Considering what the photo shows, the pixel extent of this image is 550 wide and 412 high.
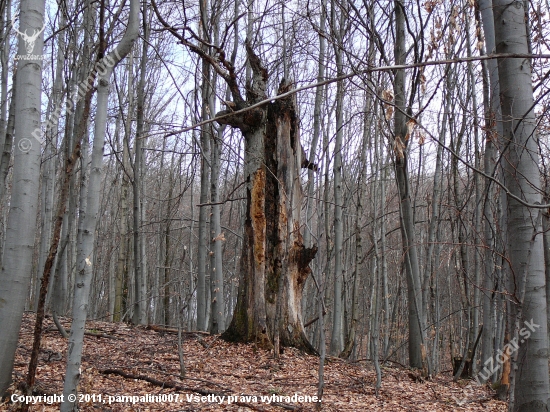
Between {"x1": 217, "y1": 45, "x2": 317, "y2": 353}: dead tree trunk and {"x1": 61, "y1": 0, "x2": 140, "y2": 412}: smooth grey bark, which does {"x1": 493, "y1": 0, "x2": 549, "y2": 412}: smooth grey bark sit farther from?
{"x1": 217, "y1": 45, "x2": 317, "y2": 353}: dead tree trunk

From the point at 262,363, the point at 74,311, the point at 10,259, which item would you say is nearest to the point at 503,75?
the point at 74,311

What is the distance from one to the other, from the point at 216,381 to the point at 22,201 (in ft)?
8.59

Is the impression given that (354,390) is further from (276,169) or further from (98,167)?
(98,167)

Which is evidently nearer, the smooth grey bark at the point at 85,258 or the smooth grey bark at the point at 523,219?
the smooth grey bark at the point at 523,219

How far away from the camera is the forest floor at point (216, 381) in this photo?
3932 millimetres

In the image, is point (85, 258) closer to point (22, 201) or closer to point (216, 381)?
point (22, 201)

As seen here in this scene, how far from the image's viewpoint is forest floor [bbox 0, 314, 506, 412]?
393 cm

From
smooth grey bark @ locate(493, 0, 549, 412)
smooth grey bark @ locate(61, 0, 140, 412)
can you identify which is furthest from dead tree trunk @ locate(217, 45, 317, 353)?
A: smooth grey bark @ locate(493, 0, 549, 412)

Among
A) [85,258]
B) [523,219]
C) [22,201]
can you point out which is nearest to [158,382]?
[85,258]

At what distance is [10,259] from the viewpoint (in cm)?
339

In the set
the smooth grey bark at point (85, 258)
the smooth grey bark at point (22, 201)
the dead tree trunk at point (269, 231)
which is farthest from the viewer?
the dead tree trunk at point (269, 231)

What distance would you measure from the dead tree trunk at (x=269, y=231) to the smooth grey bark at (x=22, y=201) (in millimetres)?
2832

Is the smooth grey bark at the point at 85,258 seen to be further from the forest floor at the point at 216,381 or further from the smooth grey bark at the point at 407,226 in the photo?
the smooth grey bark at the point at 407,226

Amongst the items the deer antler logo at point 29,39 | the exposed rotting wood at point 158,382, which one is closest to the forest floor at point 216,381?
the exposed rotting wood at point 158,382
